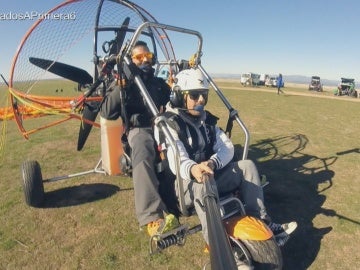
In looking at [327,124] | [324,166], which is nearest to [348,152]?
[324,166]

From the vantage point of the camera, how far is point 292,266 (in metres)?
3.82

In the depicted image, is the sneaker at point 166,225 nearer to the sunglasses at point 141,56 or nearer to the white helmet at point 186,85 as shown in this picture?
the white helmet at point 186,85

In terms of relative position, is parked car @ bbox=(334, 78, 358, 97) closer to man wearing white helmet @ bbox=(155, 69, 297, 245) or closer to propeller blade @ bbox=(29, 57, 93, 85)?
propeller blade @ bbox=(29, 57, 93, 85)

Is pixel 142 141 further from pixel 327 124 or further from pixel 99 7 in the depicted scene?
pixel 327 124

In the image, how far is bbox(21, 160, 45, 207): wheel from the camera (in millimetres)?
5207

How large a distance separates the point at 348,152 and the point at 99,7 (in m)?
7.29

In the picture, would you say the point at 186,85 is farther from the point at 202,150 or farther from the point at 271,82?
the point at 271,82

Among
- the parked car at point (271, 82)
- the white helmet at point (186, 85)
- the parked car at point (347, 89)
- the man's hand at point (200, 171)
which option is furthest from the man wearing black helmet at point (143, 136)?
the parked car at point (271, 82)

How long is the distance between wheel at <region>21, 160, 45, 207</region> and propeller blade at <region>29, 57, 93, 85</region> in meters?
1.63

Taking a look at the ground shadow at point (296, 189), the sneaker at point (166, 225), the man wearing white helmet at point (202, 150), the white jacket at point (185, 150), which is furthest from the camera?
the ground shadow at point (296, 189)

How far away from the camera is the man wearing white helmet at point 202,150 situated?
12.6 ft

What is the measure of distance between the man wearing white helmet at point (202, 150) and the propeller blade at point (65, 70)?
2.27 m

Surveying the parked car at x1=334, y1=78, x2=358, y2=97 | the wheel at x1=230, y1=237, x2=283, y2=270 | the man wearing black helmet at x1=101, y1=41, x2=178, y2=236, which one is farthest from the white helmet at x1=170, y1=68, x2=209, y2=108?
the parked car at x1=334, y1=78, x2=358, y2=97

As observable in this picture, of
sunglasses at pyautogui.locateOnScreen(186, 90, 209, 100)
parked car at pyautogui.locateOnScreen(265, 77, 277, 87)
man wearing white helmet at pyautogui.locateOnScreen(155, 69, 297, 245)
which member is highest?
sunglasses at pyautogui.locateOnScreen(186, 90, 209, 100)
